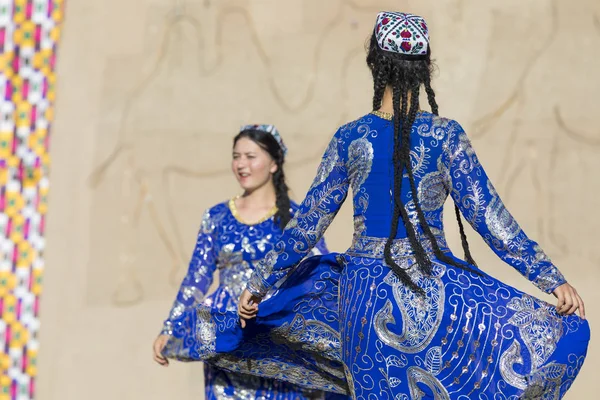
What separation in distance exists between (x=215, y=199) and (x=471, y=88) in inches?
64.7

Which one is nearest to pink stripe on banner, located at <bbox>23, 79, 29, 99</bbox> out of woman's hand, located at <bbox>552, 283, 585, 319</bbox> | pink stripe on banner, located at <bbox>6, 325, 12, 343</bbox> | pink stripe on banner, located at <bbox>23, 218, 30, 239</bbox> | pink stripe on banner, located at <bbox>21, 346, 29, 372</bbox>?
pink stripe on banner, located at <bbox>23, 218, 30, 239</bbox>

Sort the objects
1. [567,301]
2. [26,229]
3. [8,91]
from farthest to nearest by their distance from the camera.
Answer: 1. [26,229]
2. [8,91]
3. [567,301]

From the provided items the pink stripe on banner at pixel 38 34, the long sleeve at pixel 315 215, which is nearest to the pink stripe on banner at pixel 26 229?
the pink stripe on banner at pixel 38 34

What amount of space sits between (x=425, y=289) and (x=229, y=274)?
1.56 metres

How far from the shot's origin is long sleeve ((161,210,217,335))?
14.9ft

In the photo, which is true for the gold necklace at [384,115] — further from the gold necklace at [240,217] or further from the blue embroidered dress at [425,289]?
the gold necklace at [240,217]

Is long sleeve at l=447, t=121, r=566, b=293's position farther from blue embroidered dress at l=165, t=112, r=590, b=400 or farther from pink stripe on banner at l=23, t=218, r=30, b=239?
pink stripe on banner at l=23, t=218, r=30, b=239

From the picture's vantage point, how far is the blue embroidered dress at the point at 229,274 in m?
4.42

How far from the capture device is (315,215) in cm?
333

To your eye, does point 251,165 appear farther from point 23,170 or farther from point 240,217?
point 23,170

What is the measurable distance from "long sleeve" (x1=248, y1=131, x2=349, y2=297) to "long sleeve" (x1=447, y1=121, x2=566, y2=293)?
0.35 m

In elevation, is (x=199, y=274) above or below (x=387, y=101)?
below

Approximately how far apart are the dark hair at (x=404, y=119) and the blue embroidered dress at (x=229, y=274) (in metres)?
1.31

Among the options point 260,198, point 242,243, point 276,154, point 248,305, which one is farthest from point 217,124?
point 248,305
